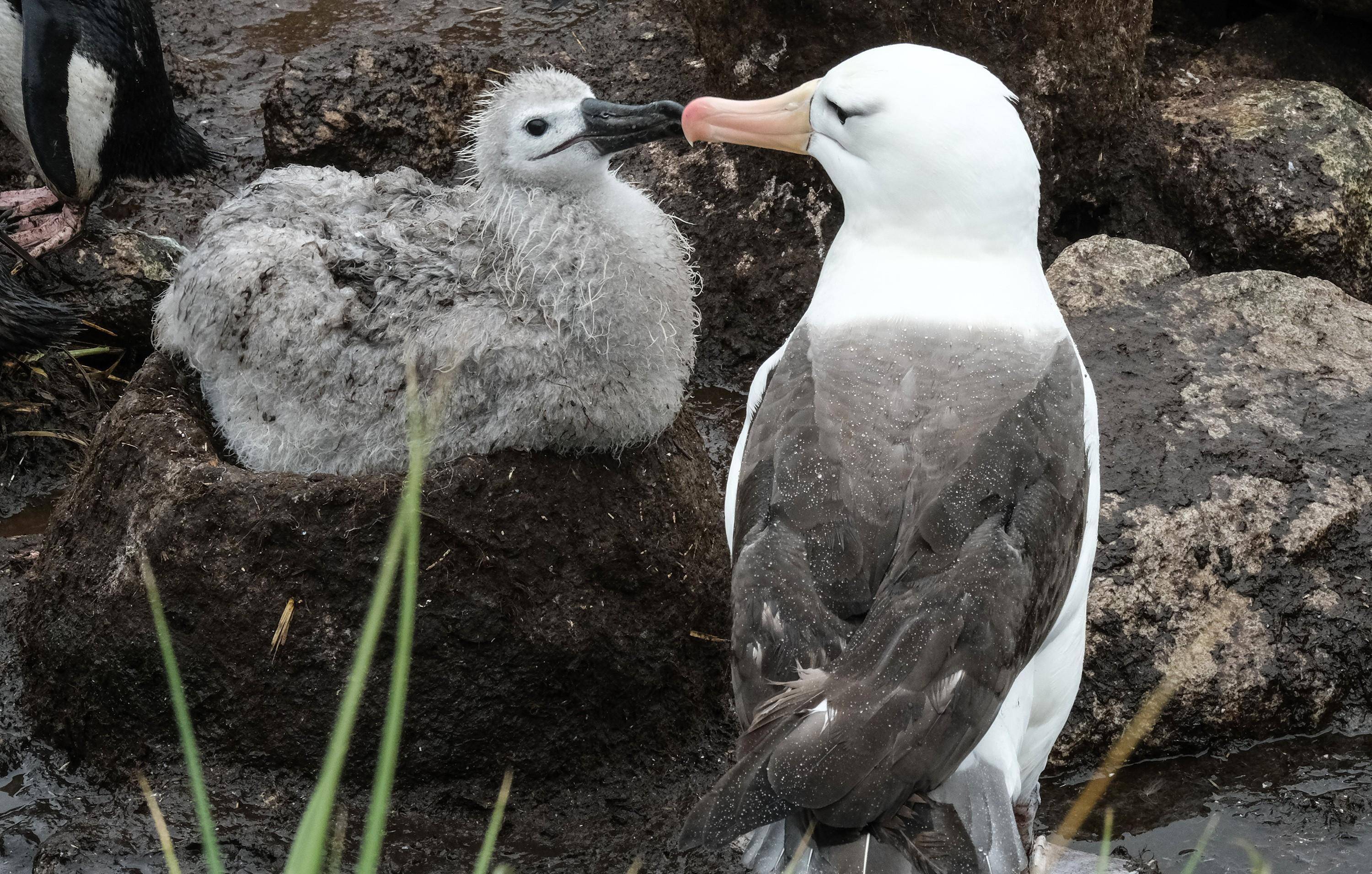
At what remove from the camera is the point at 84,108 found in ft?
16.5

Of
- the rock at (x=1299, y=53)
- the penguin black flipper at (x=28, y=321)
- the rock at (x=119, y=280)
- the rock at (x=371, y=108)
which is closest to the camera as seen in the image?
the penguin black flipper at (x=28, y=321)

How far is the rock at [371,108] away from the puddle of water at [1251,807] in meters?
3.13

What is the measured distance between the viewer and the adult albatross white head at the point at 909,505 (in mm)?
2178

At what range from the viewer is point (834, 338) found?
290 cm

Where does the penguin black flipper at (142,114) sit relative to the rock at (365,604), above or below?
above

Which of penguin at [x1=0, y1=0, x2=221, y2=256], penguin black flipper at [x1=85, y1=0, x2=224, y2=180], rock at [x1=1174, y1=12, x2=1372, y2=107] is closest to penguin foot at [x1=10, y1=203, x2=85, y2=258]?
penguin at [x1=0, y1=0, x2=221, y2=256]

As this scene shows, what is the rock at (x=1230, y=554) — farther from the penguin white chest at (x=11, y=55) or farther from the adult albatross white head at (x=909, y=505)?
the penguin white chest at (x=11, y=55)

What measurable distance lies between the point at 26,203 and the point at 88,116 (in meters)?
0.46

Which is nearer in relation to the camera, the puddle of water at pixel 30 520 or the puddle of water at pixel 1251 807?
the puddle of water at pixel 1251 807

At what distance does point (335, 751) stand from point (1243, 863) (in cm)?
268

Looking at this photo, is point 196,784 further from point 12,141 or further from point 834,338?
point 12,141

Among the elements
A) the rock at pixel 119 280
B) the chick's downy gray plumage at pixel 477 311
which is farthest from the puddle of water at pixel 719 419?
the rock at pixel 119 280

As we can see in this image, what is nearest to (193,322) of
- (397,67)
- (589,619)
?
(589,619)

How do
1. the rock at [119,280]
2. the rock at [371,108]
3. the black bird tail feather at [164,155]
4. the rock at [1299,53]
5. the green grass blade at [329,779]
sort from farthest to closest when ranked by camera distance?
1. the rock at [1299,53]
2. the black bird tail feather at [164,155]
3. the rock at [371,108]
4. the rock at [119,280]
5. the green grass blade at [329,779]
